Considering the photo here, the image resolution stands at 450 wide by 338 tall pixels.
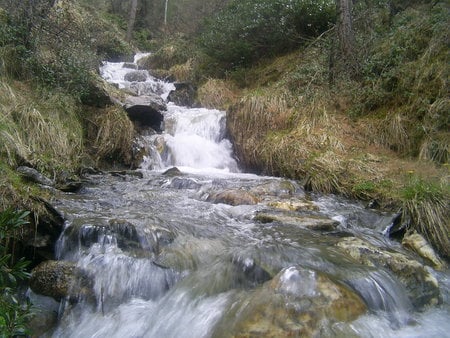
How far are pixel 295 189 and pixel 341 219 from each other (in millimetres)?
1284

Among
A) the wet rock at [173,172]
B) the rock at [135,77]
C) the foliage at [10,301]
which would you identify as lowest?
the foliage at [10,301]

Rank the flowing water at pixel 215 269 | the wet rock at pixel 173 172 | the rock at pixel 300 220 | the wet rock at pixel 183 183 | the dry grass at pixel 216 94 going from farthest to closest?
1. the dry grass at pixel 216 94
2. the wet rock at pixel 173 172
3. the wet rock at pixel 183 183
4. the rock at pixel 300 220
5. the flowing water at pixel 215 269

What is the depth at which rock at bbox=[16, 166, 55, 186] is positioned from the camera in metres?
4.81

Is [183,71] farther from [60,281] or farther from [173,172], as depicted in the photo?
[60,281]

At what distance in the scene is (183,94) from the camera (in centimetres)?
1229

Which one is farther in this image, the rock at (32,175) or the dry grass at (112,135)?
the dry grass at (112,135)

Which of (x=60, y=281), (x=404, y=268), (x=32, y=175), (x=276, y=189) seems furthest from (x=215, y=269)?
(x=276, y=189)

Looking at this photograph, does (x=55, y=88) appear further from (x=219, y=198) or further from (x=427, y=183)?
(x=427, y=183)

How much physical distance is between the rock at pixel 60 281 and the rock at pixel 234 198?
2580 millimetres

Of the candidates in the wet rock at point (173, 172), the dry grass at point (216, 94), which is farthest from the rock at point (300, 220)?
the dry grass at point (216, 94)

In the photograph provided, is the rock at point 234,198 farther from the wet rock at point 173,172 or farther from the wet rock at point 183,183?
the wet rock at point 173,172

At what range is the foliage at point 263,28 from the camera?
10766mm

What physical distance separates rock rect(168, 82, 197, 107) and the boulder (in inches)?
247

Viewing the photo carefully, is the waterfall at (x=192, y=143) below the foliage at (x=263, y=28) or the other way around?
below
